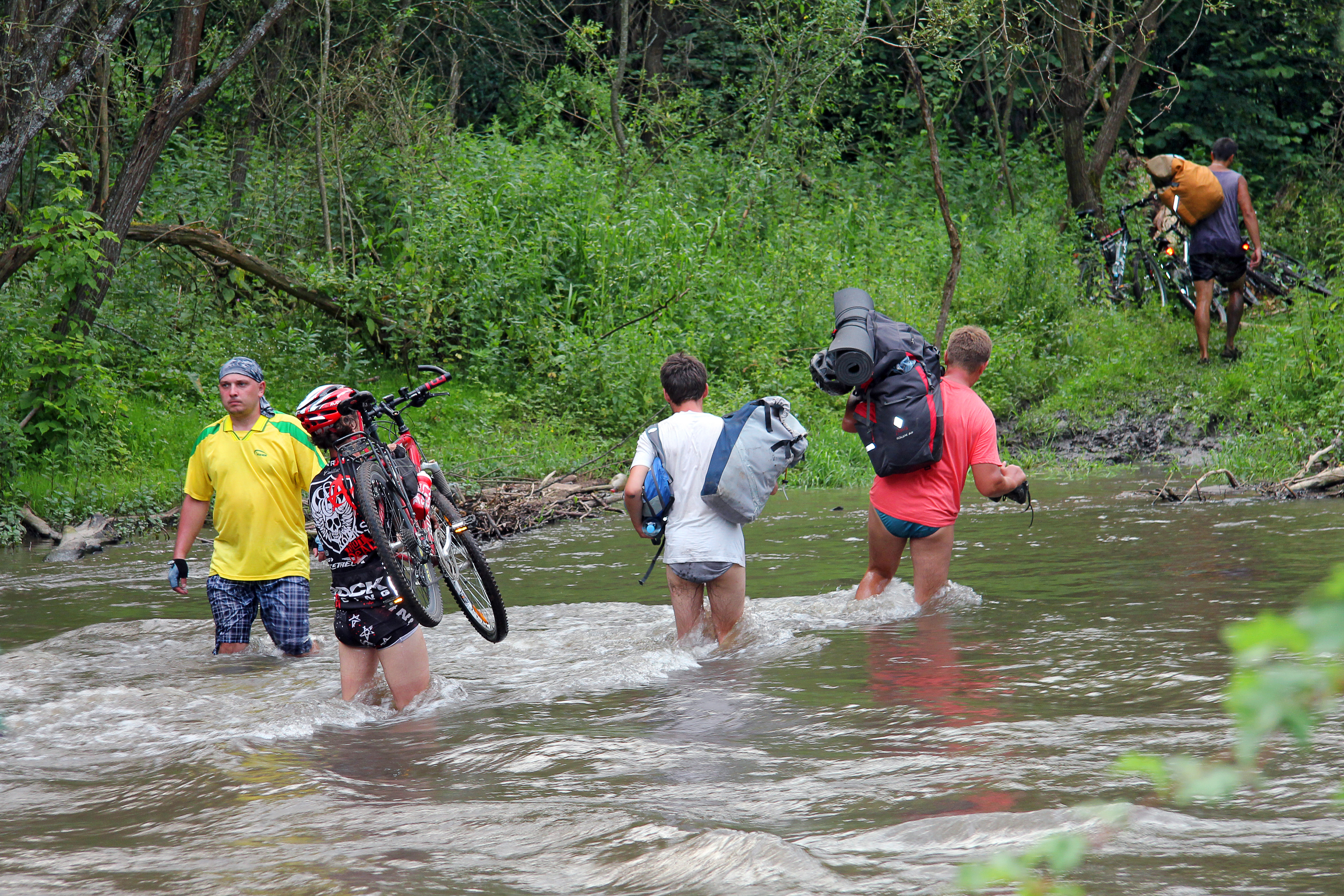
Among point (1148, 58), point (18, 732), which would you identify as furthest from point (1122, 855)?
point (1148, 58)

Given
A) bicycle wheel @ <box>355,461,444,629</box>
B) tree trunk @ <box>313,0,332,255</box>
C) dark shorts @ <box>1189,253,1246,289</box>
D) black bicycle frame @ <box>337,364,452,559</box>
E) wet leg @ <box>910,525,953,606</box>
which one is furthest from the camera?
tree trunk @ <box>313,0,332,255</box>

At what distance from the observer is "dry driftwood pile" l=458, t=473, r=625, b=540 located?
11.4 metres

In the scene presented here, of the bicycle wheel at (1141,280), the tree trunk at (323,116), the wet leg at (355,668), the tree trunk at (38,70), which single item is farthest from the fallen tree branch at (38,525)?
the bicycle wheel at (1141,280)

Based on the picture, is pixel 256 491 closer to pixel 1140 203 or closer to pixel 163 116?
pixel 163 116

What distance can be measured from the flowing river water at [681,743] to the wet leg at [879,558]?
0.12 metres

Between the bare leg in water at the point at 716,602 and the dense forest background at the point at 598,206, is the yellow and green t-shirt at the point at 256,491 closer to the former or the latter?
the bare leg in water at the point at 716,602

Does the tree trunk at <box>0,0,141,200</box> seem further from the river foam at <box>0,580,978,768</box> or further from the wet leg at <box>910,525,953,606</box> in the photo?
the wet leg at <box>910,525,953,606</box>

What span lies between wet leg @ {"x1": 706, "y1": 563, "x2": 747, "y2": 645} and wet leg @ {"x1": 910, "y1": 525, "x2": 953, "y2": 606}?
1.16m

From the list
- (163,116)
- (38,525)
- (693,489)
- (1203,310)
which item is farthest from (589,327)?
(693,489)

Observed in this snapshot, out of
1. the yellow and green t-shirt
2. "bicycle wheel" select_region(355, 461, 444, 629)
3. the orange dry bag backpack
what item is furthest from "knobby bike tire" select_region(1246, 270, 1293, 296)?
"bicycle wheel" select_region(355, 461, 444, 629)

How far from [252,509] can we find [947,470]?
3.85m

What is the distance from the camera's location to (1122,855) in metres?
3.69

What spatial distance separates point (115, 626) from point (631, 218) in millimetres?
11060

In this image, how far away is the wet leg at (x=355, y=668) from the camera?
5715 millimetres
